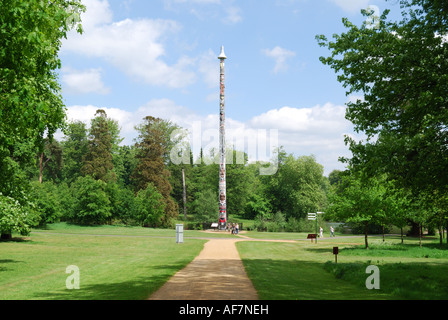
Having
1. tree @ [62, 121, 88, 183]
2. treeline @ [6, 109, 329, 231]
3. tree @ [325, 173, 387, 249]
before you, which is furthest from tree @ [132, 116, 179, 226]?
tree @ [325, 173, 387, 249]

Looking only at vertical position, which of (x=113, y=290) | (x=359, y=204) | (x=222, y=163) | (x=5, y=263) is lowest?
(x=5, y=263)

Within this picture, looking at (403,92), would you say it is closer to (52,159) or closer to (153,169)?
(153,169)

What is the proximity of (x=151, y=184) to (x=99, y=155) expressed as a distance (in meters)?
19.1

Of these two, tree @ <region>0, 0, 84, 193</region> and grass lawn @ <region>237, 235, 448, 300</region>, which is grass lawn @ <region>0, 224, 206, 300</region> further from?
tree @ <region>0, 0, 84, 193</region>

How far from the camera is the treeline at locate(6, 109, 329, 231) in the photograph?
59188 millimetres

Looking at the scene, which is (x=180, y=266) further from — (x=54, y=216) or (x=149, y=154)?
(x=149, y=154)

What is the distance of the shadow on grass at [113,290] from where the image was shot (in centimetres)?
1059

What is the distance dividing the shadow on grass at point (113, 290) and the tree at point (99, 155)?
206 ft

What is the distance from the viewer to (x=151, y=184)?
207 feet

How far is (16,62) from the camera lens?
9.12 metres

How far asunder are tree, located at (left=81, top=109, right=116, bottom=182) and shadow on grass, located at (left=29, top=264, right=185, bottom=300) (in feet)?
206

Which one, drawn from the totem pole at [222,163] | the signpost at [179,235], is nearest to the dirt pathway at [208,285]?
the signpost at [179,235]

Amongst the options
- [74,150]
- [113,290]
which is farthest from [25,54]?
[74,150]
